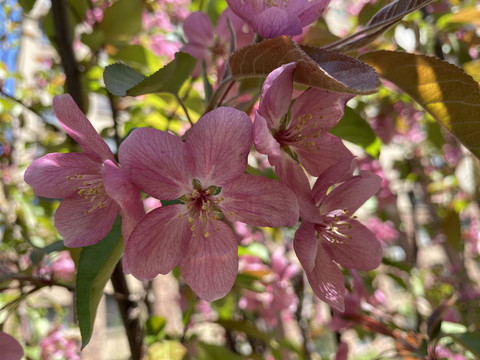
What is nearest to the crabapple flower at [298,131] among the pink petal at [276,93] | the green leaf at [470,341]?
the pink petal at [276,93]

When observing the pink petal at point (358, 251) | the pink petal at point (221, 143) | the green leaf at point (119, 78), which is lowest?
the pink petal at point (358, 251)

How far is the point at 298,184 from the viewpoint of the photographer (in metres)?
0.68

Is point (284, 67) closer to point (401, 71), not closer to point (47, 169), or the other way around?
point (401, 71)

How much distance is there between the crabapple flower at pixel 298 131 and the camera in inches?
22.8

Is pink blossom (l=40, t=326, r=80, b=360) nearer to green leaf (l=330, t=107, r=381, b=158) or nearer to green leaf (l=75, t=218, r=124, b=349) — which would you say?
green leaf (l=75, t=218, r=124, b=349)

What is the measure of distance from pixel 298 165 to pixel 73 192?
1.30 ft

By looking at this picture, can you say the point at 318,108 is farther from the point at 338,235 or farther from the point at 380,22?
the point at 338,235

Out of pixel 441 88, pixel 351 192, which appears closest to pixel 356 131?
pixel 351 192

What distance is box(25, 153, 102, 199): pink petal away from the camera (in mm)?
704

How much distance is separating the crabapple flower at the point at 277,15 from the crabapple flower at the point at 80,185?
0.31m

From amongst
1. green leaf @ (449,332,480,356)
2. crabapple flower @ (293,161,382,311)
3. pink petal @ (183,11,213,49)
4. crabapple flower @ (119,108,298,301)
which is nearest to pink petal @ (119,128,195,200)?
crabapple flower @ (119,108,298,301)

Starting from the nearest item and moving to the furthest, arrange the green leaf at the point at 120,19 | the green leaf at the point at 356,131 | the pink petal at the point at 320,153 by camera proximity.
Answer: the pink petal at the point at 320,153
the green leaf at the point at 356,131
the green leaf at the point at 120,19

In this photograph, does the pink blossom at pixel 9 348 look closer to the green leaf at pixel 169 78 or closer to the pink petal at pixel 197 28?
the green leaf at pixel 169 78

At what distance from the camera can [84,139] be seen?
0.67 meters
